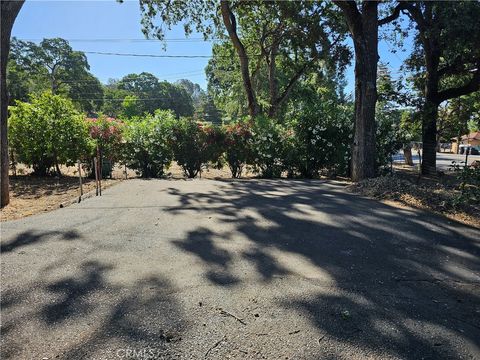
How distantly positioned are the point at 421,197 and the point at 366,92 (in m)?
3.69

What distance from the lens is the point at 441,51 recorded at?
14305 mm

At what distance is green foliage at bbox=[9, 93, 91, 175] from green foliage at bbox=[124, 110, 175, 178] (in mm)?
1400

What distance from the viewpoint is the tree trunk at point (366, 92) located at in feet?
31.2

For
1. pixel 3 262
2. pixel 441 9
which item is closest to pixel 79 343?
pixel 3 262

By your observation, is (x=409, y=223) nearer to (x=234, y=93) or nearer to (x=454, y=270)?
(x=454, y=270)

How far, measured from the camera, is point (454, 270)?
3.83 m

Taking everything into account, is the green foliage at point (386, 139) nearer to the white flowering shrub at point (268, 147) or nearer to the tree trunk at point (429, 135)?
the tree trunk at point (429, 135)

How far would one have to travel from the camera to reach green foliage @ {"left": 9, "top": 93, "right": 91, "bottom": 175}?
408 inches

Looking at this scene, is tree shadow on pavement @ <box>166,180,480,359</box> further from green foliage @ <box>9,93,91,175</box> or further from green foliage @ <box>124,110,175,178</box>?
green foliage @ <box>9,93,91,175</box>

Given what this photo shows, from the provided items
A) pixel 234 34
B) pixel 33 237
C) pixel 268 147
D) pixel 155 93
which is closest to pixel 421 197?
pixel 268 147

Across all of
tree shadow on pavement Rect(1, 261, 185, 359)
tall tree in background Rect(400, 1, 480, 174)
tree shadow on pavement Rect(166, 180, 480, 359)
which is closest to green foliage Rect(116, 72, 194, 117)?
tall tree in background Rect(400, 1, 480, 174)

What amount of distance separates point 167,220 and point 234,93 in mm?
31990

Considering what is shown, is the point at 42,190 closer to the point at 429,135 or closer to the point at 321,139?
the point at 321,139

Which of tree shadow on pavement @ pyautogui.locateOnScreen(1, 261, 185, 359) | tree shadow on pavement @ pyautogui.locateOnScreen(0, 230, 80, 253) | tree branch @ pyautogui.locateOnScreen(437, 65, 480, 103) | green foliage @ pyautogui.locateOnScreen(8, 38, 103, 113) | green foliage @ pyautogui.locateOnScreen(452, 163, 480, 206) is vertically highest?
green foliage @ pyautogui.locateOnScreen(8, 38, 103, 113)
